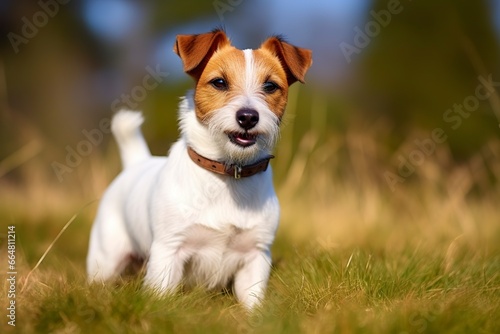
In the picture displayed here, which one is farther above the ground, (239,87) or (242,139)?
(239,87)

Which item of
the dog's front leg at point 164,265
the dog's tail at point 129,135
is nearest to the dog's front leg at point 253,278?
the dog's front leg at point 164,265

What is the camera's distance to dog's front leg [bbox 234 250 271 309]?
3658 millimetres

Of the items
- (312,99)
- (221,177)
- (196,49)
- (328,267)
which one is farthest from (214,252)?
(312,99)

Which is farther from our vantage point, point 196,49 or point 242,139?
point 196,49

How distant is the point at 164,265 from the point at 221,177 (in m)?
0.60

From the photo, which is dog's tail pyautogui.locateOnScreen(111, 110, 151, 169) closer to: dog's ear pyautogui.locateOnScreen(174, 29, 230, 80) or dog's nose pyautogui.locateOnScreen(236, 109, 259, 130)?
dog's ear pyautogui.locateOnScreen(174, 29, 230, 80)

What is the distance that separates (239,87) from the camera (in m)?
3.55

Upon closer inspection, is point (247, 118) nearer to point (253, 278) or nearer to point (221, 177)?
point (221, 177)

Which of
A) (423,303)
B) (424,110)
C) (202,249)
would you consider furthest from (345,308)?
(424,110)

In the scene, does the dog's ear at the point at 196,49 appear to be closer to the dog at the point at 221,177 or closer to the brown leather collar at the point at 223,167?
the dog at the point at 221,177

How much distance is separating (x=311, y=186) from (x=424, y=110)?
6.78 metres

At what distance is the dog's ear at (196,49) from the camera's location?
359cm

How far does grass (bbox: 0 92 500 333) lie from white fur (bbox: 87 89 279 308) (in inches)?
6.2

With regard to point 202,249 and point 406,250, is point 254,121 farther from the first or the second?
point 406,250
